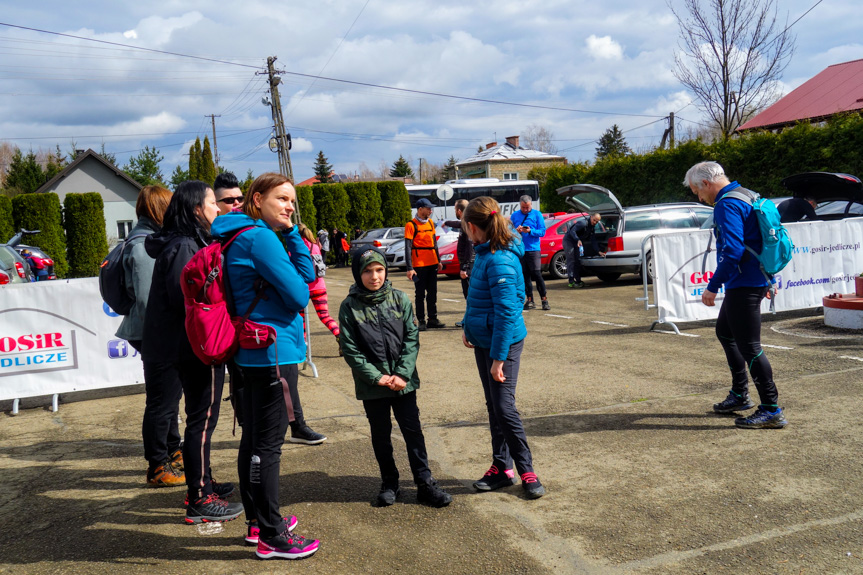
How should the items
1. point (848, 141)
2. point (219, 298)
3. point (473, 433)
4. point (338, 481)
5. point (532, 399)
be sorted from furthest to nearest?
point (848, 141)
point (532, 399)
point (473, 433)
point (338, 481)
point (219, 298)

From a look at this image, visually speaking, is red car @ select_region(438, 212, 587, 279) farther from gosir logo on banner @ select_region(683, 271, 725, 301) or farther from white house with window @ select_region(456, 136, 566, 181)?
white house with window @ select_region(456, 136, 566, 181)

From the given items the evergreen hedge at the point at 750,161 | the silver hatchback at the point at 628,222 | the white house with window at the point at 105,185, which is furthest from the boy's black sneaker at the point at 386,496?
the white house with window at the point at 105,185

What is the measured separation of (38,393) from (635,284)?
12.8m

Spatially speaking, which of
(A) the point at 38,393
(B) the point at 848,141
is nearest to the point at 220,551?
(A) the point at 38,393

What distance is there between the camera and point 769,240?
5.14 meters

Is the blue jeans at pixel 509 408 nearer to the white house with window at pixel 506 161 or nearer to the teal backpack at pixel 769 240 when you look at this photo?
the teal backpack at pixel 769 240

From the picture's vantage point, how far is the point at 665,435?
5.21 metres

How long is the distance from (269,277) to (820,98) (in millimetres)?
35858

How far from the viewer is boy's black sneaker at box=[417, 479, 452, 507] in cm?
408

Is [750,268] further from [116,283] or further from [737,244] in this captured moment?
[116,283]

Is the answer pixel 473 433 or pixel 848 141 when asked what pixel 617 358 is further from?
pixel 848 141

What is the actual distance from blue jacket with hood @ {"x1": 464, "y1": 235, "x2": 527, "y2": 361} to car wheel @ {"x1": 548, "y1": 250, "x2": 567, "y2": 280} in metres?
14.8

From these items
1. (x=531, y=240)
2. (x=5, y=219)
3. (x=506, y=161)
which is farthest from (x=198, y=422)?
(x=506, y=161)

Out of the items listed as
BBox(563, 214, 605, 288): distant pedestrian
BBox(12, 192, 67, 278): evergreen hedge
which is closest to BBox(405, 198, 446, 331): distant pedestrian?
BBox(563, 214, 605, 288): distant pedestrian
